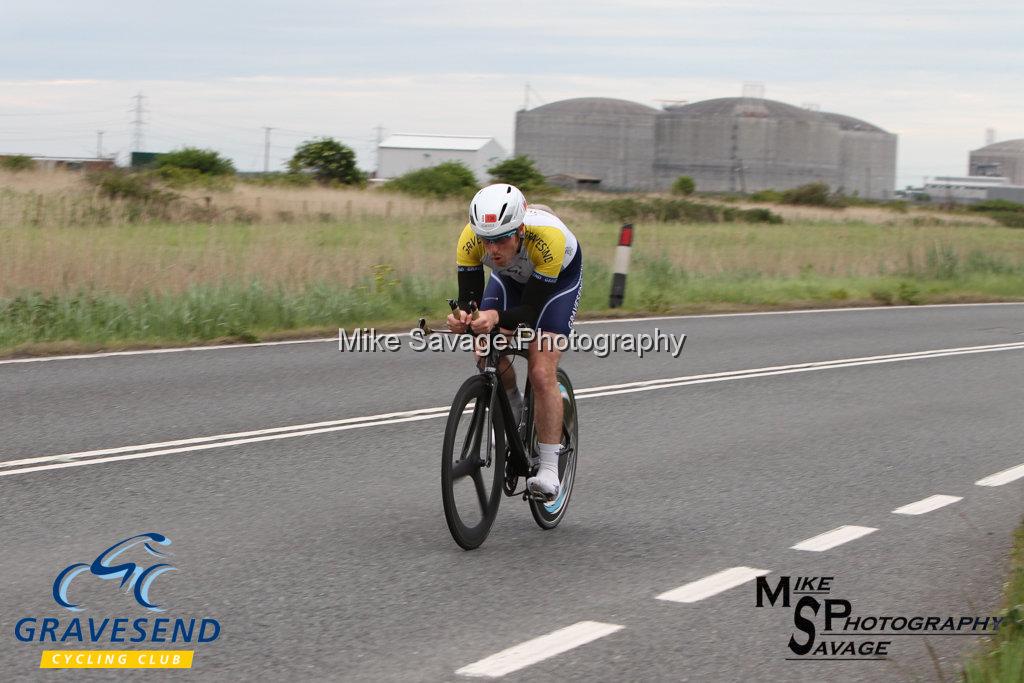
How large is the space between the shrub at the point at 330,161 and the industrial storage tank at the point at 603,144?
62856mm

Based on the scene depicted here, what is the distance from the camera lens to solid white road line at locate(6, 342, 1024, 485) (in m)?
7.82

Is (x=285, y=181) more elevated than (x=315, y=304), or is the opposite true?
(x=285, y=181)

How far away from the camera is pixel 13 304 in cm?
1391

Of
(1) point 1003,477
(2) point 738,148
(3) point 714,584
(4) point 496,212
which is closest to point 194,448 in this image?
(4) point 496,212

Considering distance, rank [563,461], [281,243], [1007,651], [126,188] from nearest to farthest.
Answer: [1007,651] < [563,461] < [281,243] < [126,188]

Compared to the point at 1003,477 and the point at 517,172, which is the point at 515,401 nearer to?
the point at 1003,477

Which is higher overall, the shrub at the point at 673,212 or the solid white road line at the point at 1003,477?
the shrub at the point at 673,212

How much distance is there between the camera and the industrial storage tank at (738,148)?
126 metres

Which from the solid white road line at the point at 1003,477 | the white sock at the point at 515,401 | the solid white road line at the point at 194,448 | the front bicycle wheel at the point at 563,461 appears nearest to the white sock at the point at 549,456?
the front bicycle wheel at the point at 563,461

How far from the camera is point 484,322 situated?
5816 millimetres

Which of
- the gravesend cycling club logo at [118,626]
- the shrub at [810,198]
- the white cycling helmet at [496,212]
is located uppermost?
the shrub at [810,198]

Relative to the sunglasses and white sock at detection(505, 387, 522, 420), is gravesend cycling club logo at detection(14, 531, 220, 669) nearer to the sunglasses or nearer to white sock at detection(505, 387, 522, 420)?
white sock at detection(505, 387, 522, 420)

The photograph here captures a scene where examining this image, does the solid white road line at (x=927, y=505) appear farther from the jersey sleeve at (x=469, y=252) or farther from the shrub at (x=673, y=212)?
the shrub at (x=673, y=212)

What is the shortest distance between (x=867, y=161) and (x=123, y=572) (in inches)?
5544
